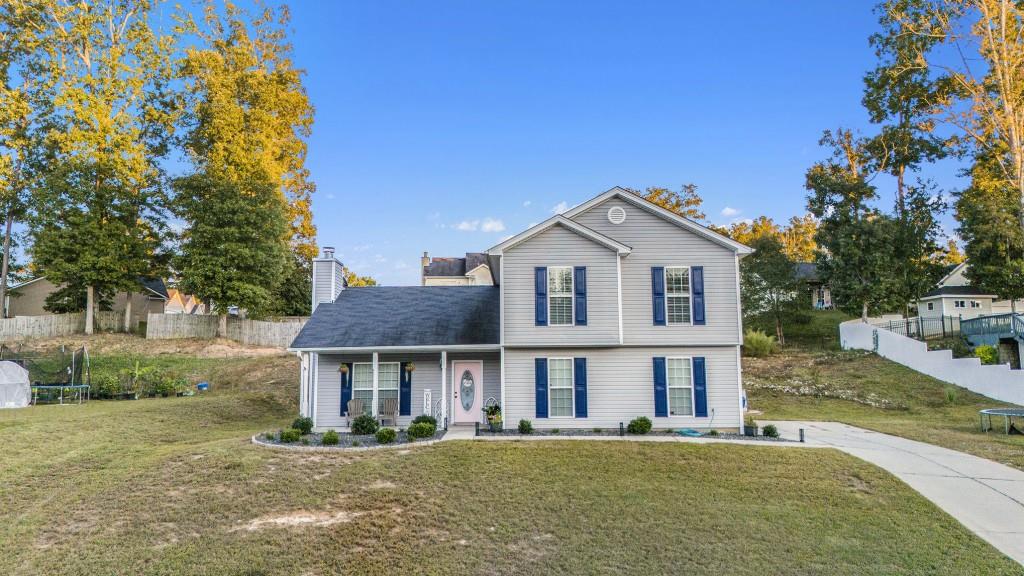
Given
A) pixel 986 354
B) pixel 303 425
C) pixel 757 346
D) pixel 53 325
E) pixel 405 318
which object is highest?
pixel 53 325

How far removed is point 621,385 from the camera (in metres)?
15.7

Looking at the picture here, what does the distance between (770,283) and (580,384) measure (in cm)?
2304

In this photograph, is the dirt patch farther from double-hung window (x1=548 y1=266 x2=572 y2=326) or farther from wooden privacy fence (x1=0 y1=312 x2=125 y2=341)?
wooden privacy fence (x1=0 y1=312 x2=125 y2=341)

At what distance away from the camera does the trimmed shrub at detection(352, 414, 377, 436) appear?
14.8 metres

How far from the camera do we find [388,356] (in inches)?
659

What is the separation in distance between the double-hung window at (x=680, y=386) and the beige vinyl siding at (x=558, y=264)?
2.08m

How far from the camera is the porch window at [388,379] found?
16578 millimetres

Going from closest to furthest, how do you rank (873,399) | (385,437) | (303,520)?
(303,520) < (385,437) < (873,399)

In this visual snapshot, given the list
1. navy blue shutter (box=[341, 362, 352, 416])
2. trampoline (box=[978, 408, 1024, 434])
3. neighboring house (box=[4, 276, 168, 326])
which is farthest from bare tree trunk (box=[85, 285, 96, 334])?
trampoline (box=[978, 408, 1024, 434])

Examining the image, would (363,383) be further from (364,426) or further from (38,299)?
(38,299)

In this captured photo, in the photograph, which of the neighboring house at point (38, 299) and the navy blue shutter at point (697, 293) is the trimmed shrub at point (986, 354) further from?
the neighboring house at point (38, 299)

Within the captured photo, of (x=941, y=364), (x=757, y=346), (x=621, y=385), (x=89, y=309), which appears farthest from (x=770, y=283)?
(x=89, y=309)

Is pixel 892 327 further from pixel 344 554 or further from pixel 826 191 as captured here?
pixel 344 554

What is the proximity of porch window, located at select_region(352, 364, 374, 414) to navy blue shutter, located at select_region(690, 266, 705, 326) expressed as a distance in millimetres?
9899
